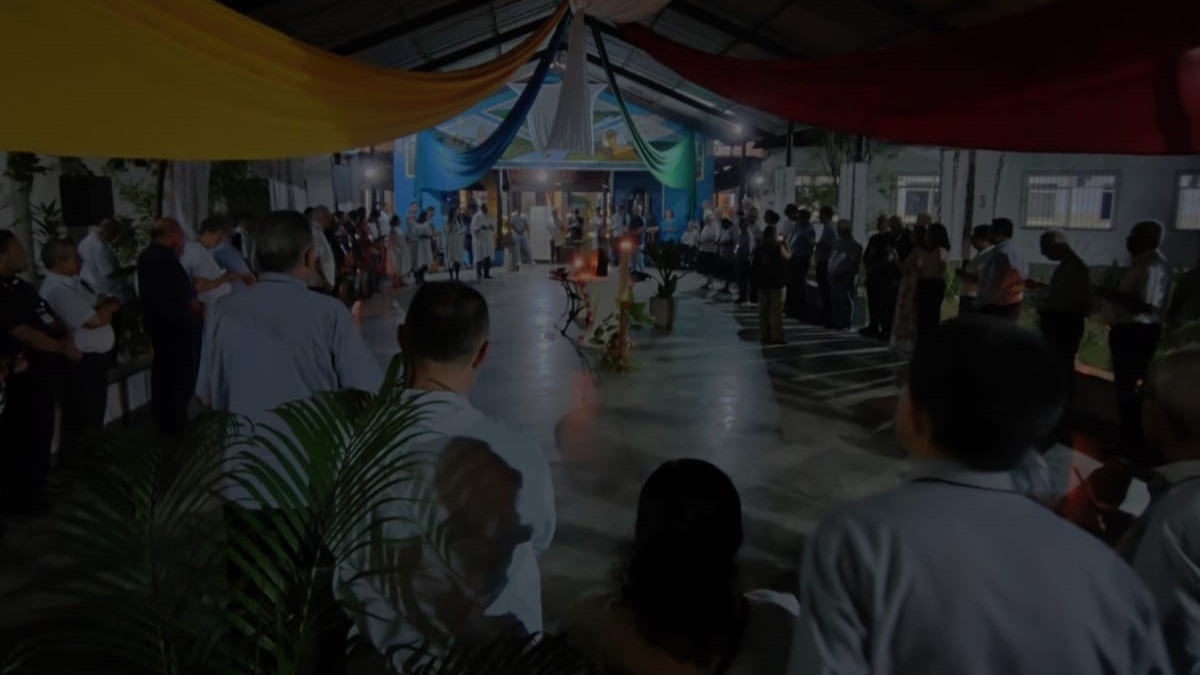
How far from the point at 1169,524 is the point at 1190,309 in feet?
13.3

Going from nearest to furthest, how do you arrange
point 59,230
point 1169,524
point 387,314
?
point 1169,524, point 59,230, point 387,314

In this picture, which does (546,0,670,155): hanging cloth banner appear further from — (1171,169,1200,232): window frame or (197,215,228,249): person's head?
(1171,169,1200,232): window frame

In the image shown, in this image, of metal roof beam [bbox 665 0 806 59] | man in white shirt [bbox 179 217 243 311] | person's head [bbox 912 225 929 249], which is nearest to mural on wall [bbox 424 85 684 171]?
metal roof beam [bbox 665 0 806 59]

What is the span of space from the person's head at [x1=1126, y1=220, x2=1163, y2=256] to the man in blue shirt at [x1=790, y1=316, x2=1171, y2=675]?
4335 mm

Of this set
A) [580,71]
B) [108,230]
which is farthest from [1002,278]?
[108,230]

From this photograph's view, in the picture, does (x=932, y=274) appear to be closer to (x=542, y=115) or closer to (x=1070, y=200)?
(x=542, y=115)

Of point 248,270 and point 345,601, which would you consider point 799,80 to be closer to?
point 345,601

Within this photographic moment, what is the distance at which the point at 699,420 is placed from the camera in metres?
5.70

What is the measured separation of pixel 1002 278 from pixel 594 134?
13.2 meters

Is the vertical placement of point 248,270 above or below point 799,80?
below

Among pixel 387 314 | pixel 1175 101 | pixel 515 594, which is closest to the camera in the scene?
pixel 515 594

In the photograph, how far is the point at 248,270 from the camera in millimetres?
5777

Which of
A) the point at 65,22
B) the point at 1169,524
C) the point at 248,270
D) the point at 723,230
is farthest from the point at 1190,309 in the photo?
the point at 723,230

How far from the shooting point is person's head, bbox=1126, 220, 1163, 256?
4629 millimetres
